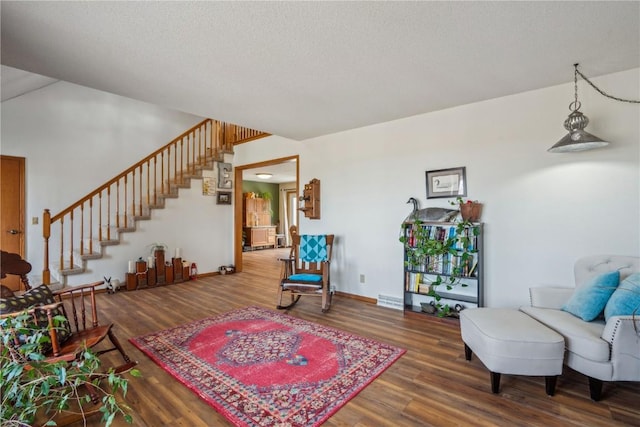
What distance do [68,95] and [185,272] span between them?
141 inches

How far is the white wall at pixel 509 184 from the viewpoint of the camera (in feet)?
8.73

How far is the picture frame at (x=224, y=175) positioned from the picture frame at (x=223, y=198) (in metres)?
0.13

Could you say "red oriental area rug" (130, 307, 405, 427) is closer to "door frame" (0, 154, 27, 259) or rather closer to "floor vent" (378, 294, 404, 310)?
"floor vent" (378, 294, 404, 310)

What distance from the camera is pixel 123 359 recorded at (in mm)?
2520

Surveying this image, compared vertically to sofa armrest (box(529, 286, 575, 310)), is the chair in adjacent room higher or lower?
higher

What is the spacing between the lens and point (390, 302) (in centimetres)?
391

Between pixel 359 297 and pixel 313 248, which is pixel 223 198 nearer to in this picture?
pixel 313 248

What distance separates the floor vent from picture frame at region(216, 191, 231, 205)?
386 cm

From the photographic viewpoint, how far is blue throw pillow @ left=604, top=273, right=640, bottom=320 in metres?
1.91

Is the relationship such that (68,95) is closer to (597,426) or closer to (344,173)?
(344,173)

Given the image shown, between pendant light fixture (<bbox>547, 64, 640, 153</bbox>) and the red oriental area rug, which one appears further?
pendant light fixture (<bbox>547, 64, 640, 153</bbox>)

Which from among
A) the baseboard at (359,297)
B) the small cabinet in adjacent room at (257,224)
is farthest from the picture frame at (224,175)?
the small cabinet in adjacent room at (257,224)

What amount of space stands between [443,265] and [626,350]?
1691 mm

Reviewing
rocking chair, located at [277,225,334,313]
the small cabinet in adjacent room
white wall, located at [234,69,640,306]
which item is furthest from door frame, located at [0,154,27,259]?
the small cabinet in adjacent room
